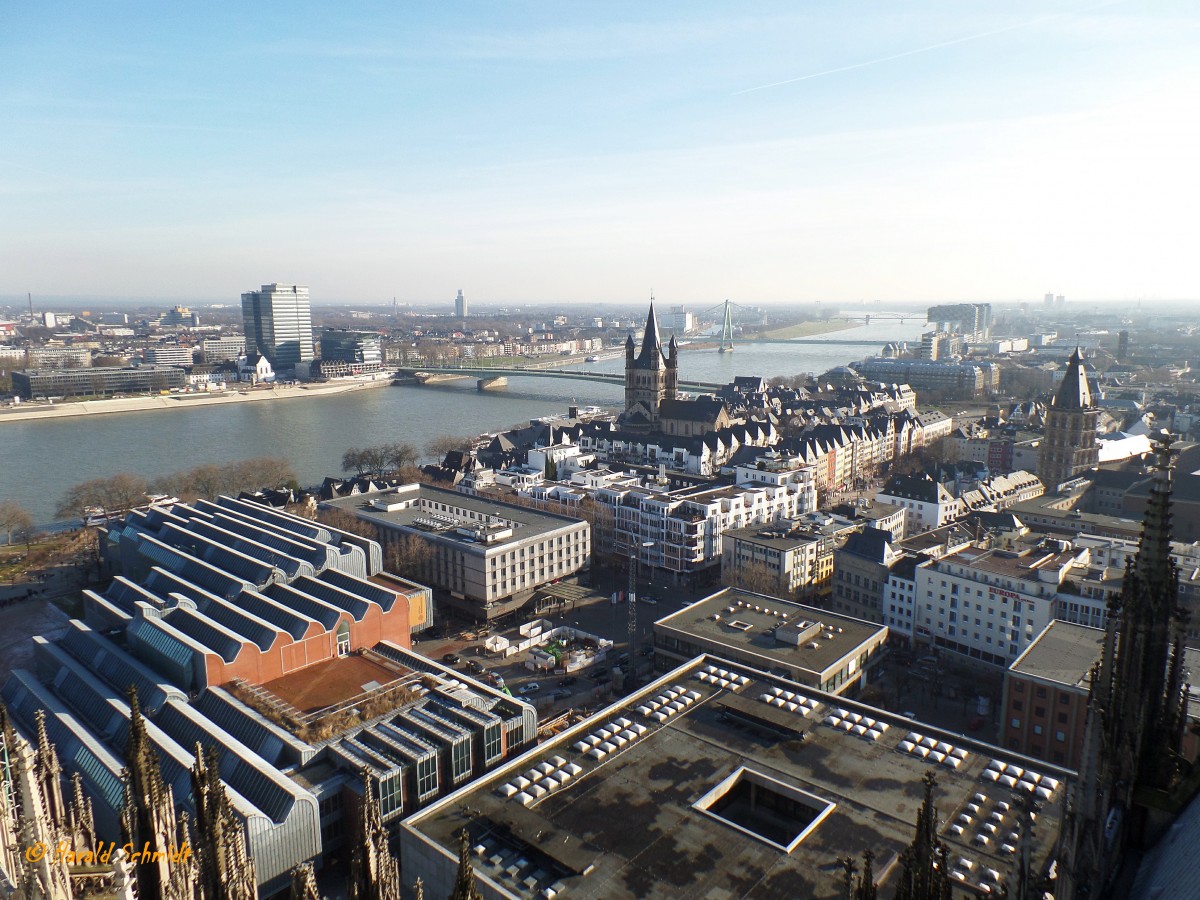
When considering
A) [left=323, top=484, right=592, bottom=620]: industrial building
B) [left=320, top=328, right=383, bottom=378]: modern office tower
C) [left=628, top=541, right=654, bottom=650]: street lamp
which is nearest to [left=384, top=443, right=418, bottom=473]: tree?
[left=323, top=484, right=592, bottom=620]: industrial building

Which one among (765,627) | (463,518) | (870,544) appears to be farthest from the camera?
(463,518)

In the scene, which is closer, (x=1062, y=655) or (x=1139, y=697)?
(x=1139, y=697)

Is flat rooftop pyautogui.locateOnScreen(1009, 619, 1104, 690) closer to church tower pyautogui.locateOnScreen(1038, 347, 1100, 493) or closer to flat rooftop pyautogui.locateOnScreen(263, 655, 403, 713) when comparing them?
flat rooftop pyautogui.locateOnScreen(263, 655, 403, 713)

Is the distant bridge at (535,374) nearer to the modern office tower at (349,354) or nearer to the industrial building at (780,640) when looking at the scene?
the modern office tower at (349,354)

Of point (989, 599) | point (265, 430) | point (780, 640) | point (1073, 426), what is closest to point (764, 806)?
point (780, 640)

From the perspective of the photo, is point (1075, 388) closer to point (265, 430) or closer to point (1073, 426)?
point (1073, 426)
